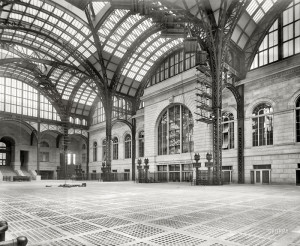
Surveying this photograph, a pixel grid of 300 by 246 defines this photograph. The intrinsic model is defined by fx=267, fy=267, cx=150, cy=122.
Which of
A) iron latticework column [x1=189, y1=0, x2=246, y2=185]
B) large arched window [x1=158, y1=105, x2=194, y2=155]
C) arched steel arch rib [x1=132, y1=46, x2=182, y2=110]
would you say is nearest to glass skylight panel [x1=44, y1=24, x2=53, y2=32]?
arched steel arch rib [x1=132, y1=46, x2=182, y2=110]

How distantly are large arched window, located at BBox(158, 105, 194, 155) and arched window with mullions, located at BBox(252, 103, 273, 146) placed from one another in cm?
722

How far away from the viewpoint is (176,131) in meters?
32.3

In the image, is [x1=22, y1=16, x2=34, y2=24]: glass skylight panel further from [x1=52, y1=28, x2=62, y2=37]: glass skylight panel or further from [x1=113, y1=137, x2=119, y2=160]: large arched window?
[x1=113, y1=137, x2=119, y2=160]: large arched window

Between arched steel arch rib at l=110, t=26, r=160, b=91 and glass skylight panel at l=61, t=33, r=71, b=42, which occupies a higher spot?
glass skylight panel at l=61, t=33, r=71, b=42

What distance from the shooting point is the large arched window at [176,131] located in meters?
30.6

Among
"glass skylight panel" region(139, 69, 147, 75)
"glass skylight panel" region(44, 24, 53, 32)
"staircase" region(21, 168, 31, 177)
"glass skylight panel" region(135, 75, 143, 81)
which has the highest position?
"glass skylight panel" region(44, 24, 53, 32)

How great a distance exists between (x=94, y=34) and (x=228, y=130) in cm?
1761

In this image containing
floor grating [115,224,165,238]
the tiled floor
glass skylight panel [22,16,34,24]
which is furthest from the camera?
glass skylight panel [22,16,34,24]

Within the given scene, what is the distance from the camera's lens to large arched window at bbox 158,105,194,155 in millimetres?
30572

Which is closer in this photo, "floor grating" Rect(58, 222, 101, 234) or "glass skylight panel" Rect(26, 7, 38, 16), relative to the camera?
"floor grating" Rect(58, 222, 101, 234)

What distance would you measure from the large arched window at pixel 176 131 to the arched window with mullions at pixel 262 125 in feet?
23.7

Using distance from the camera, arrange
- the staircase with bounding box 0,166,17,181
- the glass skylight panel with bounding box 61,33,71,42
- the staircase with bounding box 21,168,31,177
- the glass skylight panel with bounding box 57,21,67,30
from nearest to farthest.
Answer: the glass skylight panel with bounding box 57,21,67,30 < the glass skylight panel with bounding box 61,33,71,42 < the staircase with bounding box 0,166,17,181 < the staircase with bounding box 21,168,31,177

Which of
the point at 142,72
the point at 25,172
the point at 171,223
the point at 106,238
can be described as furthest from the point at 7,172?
the point at 106,238

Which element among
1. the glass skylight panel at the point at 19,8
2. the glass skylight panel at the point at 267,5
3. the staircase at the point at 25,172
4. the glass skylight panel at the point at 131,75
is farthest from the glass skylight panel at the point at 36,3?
the staircase at the point at 25,172
